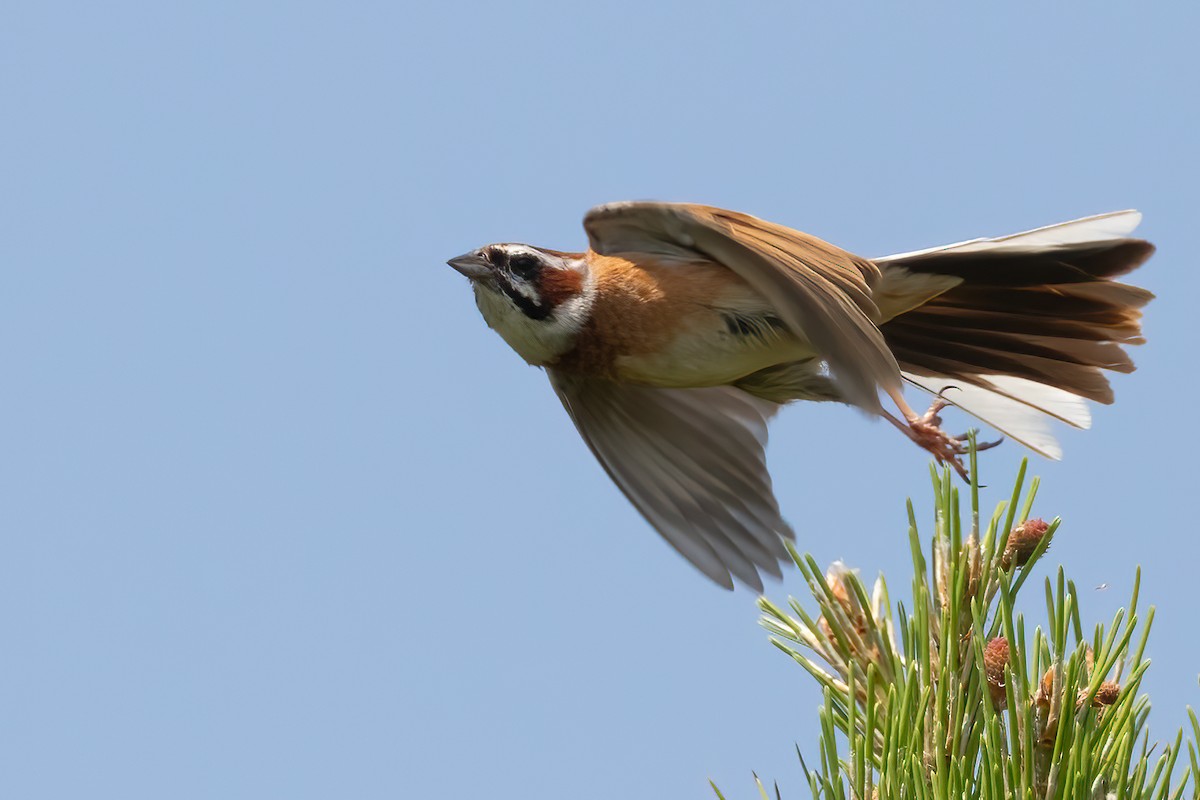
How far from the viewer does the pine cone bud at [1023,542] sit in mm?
2033

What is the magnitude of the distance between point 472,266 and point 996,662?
2305mm

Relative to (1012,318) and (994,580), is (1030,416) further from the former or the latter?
(994,580)

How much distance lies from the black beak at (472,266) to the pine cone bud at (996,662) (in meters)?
2.25

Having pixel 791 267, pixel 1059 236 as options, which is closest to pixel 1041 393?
pixel 1059 236

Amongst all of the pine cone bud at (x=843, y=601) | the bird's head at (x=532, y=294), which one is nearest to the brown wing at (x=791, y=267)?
the bird's head at (x=532, y=294)

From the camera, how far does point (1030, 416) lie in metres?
4.13

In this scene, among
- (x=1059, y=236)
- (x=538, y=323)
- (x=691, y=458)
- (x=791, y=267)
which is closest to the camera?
(x=791, y=267)

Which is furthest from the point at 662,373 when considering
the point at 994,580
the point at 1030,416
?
the point at 994,580

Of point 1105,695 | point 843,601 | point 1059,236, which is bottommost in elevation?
point 1105,695

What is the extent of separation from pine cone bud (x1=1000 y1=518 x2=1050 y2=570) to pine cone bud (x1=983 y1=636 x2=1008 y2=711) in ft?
0.42

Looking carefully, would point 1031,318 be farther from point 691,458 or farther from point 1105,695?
point 1105,695

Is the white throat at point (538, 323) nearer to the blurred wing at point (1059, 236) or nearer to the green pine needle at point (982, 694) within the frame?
the blurred wing at point (1059, 236)

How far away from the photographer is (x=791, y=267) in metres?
3.33

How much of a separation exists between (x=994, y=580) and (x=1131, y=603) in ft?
0.64
